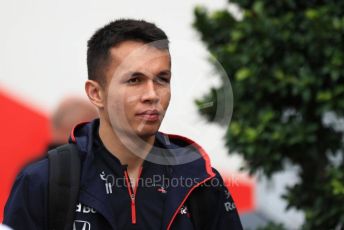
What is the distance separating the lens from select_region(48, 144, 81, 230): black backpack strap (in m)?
2.31

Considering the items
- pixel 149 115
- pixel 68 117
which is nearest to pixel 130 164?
pixel 149 115

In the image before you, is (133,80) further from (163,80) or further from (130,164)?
(130,164)

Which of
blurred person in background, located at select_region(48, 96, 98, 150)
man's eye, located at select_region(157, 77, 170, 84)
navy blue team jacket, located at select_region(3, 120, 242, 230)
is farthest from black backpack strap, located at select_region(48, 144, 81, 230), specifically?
blurred person in background, located at select_region(48, 96, 98, 150)

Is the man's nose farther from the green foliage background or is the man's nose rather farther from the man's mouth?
the green foliage background

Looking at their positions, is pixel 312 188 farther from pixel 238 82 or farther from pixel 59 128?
pixel 59 128

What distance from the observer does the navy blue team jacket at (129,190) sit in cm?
233

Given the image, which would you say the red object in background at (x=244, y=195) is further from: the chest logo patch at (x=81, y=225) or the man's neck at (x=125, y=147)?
the chest logo patch at (x=81, y=225)

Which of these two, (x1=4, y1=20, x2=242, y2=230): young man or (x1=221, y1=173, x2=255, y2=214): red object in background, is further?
(x1=221, y1=173, x2=255, y2=214): red object in background

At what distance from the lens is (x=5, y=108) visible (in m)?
6.32

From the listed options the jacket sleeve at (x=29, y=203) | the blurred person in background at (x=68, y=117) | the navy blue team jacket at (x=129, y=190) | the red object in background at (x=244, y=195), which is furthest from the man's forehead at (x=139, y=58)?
the red object in background at (x=244, y=195)

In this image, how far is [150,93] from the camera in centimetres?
237

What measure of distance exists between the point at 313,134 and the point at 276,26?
66 centimetres

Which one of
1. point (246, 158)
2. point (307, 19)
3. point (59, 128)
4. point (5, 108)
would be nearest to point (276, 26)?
point (307, 19)

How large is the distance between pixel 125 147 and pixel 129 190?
15cm
